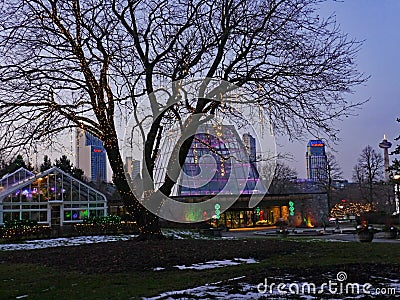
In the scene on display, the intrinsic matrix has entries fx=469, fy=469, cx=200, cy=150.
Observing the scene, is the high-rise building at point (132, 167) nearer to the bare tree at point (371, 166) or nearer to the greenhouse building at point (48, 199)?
the greenhouse building at point (48, 199)

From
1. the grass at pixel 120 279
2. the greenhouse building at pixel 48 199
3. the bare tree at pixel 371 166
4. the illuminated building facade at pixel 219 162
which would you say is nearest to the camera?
the grass at pixel 120 279

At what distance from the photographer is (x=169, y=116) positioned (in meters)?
14.7

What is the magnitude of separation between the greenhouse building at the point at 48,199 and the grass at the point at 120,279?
18191mm

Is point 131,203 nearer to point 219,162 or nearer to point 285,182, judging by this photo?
point 219,162

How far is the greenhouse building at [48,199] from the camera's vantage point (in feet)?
93.4

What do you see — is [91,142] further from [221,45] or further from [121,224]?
[121,224]

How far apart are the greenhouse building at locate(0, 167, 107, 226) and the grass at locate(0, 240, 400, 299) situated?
716 inches

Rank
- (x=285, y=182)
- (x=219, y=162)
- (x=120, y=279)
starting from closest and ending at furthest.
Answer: (x=120, y=279)
(x=219, y=162)
(x=285, y=182)

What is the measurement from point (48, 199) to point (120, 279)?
2284 cm

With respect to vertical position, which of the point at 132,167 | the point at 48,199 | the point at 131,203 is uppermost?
the point at 132,167

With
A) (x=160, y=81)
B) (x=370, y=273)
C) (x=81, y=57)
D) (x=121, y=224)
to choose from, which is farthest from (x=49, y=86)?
(x=121, y=224)

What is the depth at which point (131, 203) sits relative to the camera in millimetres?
→ 15023

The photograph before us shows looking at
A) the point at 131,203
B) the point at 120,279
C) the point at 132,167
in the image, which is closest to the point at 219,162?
the point at 132,167

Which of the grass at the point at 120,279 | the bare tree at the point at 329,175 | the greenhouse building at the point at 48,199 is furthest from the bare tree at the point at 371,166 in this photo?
the grass at the point at 120,279
